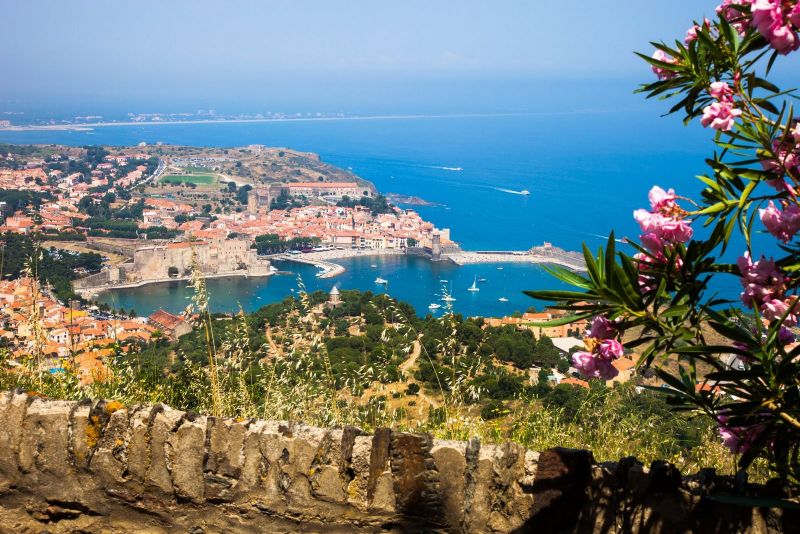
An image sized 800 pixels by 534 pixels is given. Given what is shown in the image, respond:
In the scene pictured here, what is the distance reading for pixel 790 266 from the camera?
141cm

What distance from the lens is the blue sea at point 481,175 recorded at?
30375 mm

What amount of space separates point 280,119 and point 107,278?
4539 inches

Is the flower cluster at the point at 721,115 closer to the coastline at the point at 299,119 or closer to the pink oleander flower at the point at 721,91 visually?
the pink oleander flower at the point at 721,91

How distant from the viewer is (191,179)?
56.5m

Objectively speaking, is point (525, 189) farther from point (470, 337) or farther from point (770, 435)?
point (770, 435)

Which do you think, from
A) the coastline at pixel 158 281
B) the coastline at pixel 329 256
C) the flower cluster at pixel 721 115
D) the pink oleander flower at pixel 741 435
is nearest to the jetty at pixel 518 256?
the coastline at pixel 329 256

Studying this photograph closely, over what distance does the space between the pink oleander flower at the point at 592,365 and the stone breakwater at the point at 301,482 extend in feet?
1.03

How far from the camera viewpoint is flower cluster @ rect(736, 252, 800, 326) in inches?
55.4

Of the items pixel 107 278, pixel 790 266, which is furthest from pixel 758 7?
pixel 107 278

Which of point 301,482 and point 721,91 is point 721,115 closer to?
point 721,91

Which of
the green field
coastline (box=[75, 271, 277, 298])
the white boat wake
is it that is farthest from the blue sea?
the green field

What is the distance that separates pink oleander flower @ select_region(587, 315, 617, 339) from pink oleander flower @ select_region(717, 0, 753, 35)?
682mm

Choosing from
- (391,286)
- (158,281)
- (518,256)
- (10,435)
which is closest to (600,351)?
(10,435)

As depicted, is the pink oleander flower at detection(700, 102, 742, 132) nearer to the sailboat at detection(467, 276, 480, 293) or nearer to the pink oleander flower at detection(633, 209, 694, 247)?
the pink oleander flower at detection(633, 209, 694, 247)
